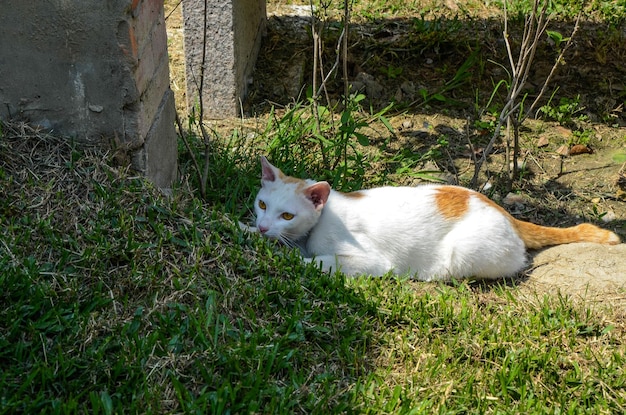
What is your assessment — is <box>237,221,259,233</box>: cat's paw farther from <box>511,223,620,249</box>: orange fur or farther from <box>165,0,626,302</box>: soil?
<box>165,0,626,302</box>: soil

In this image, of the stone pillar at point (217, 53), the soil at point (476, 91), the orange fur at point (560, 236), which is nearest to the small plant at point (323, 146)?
the soil at point (476, 91)

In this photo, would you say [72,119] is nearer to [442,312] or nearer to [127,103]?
[127,103]

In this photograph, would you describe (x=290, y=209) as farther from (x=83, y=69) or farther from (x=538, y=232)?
(x=538, y=232)

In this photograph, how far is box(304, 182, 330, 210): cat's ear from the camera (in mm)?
4074

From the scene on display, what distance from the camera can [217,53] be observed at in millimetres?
5977

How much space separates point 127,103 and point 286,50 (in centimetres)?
354

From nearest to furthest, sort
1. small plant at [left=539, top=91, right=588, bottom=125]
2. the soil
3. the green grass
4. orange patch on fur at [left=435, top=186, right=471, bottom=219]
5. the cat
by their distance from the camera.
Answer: the green grass, the cat, orange patch on fur at [left=435, top=186, right=471, bottom=219], the soil, small plant at [left=539, top=91, right=588, bottom=125]

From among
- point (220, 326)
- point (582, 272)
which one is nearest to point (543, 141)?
point (582, 272)

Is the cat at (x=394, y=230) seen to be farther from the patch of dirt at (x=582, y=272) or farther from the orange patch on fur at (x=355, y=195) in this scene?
the patch of dirt at (x=582, y=272)

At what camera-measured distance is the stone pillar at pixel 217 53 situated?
230 inches

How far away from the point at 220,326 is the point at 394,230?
132 cm

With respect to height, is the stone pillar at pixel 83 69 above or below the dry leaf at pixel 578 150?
above

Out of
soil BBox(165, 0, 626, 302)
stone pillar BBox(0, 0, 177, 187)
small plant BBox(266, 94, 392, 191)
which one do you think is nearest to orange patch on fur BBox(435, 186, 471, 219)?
small plant BBox(266, 94, 392, 191)

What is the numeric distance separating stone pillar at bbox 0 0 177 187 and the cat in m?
0.82
